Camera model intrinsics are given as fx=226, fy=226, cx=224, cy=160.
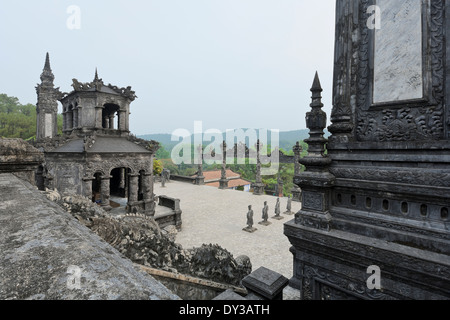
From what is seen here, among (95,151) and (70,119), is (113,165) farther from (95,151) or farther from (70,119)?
(70,119)

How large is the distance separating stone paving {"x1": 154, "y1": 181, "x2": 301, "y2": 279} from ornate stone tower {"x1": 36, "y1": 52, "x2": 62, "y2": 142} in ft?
51.1

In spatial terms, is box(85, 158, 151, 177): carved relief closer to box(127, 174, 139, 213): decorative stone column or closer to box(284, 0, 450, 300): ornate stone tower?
box(127, 174, 139, 213): decorative stone column

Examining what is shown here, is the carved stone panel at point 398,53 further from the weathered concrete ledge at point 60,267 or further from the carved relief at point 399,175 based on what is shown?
the weathered concrete ledge at point 60,267

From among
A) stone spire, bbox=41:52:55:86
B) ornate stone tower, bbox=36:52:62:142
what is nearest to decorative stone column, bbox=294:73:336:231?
ornate stone tower, bbox=36:52:62:142

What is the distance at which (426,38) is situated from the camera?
335 centimetres

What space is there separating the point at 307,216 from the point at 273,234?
1009 centimetres

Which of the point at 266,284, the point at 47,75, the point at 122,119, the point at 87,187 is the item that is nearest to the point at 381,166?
the point at 266,284

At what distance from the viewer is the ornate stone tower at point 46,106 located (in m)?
22.6

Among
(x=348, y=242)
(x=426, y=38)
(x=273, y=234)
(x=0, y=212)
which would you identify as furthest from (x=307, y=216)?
(x=273, y=234)

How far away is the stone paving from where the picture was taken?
10.5 metres

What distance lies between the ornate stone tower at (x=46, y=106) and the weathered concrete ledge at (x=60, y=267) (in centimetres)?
2585

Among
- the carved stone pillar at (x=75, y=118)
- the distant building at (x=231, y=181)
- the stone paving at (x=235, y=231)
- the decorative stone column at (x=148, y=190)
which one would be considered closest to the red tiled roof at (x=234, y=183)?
the distant building at (x=231, y=181)

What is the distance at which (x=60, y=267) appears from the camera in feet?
4.29
